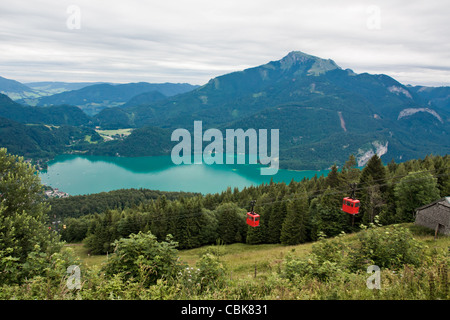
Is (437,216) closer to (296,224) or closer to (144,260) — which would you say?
(296,224)

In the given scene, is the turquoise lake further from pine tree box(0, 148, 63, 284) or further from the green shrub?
the green shrub

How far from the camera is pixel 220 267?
6480 millimetres

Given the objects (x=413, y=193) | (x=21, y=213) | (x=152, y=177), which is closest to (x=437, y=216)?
(x=413, y=193)

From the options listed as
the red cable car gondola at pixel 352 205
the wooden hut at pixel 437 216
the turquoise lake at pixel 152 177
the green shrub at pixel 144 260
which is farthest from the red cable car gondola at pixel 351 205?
the turquoise lake at pixel 152 177

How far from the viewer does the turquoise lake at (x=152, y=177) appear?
121625 millimetres

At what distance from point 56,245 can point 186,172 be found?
5558 inches

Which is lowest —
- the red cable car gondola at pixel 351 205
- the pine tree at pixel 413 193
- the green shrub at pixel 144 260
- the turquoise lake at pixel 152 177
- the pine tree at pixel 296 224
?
the turquoise lake at pixel 152 177

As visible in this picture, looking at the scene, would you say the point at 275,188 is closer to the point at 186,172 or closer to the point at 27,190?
the point at 27,190

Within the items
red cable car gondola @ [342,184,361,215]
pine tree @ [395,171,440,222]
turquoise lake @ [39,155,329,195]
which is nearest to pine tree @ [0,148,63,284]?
red cable car gondola @ [342,184,361,215]

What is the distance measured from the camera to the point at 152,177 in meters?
144

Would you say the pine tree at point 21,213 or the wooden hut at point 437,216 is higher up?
the pine tree at point 21,213

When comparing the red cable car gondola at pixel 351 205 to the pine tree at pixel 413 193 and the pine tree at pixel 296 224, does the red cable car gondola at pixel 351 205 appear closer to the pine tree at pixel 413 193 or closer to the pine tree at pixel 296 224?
the pine tree at pixel 413 193

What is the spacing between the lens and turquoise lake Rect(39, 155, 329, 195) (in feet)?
399
